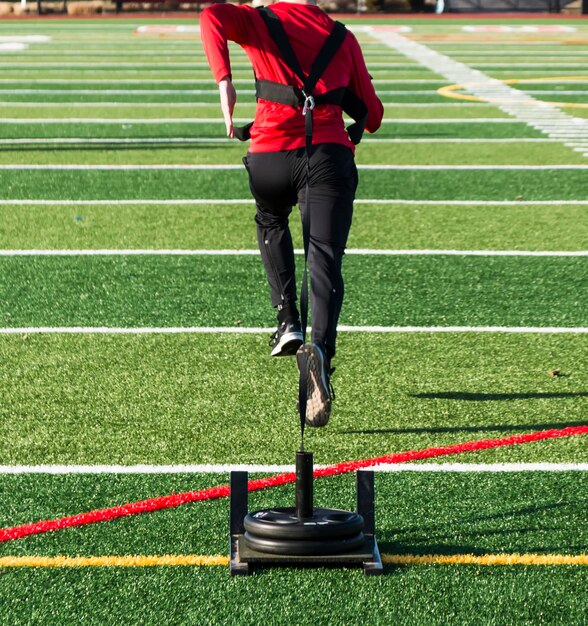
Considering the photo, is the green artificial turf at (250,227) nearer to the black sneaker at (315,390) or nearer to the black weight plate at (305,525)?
the black sneaker at (315,390)

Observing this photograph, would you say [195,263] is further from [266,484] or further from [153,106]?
[153,106]

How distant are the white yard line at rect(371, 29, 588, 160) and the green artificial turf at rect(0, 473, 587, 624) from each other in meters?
10.9

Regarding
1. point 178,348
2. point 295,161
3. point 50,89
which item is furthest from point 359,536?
point 50,89

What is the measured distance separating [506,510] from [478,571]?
21.5 inches

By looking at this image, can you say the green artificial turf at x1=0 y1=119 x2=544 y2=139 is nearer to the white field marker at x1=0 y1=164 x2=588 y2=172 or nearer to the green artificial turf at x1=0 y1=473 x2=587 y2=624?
the white field marker at x1=0 y1=164 x2=588 y2=172

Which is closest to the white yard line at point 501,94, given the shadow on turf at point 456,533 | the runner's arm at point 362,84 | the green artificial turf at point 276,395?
the green artificial turf at point 276,395

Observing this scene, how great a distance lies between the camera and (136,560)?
13.9ft

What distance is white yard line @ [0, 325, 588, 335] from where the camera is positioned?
7.26 m

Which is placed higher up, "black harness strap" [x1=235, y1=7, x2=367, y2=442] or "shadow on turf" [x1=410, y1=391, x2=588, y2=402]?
"black harness strap" [x1=235, y1=7, x2=367, y2=442]

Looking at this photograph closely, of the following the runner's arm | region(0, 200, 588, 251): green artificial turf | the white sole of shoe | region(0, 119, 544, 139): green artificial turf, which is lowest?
region(0, 119, 544, 139): green artificial turf

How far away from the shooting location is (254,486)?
16.1 ft

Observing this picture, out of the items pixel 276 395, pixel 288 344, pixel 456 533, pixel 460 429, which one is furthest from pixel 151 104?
pixel 456 533

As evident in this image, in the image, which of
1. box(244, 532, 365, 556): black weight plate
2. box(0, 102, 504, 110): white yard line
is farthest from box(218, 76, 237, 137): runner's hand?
box(0, 102, 504, 110): white yard line

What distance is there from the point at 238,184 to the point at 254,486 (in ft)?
25.1
